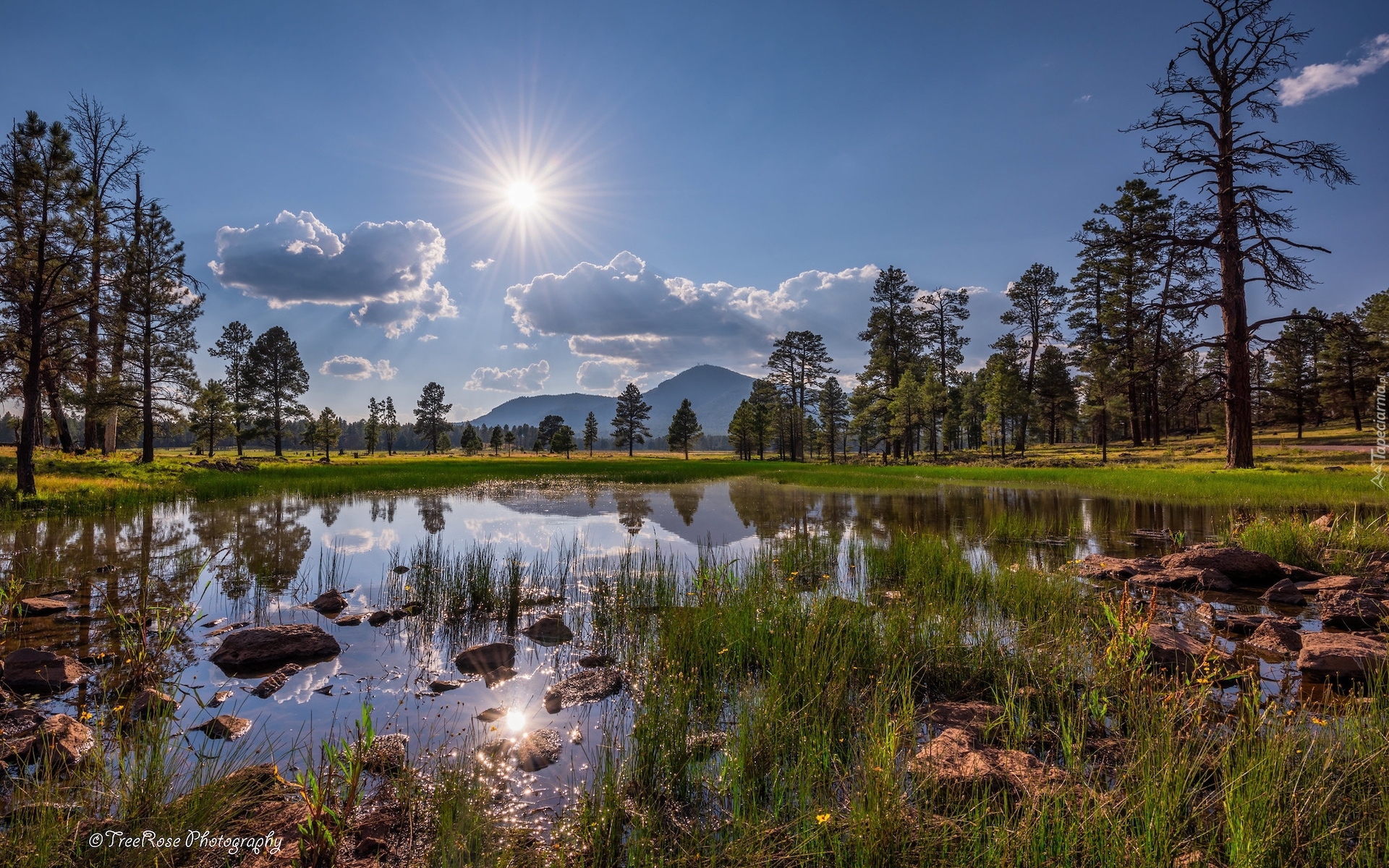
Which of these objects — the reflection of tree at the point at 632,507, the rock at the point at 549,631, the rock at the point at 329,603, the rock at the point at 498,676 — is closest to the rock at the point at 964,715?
the rock at the point at 498,676

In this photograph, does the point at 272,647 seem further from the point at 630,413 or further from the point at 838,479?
the point at 630,413

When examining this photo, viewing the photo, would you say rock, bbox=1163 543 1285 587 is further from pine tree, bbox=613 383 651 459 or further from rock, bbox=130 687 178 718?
pine tree, bbox=613 383 651 459

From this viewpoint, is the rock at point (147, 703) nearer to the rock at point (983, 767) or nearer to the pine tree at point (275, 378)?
the rock at point (983, 767)

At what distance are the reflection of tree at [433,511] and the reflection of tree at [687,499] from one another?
7667mm

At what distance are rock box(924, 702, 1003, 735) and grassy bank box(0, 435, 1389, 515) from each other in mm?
18031

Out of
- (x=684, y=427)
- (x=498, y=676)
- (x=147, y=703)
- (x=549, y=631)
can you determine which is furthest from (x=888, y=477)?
(x=684, y=427)

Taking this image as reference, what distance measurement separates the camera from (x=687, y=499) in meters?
23.5

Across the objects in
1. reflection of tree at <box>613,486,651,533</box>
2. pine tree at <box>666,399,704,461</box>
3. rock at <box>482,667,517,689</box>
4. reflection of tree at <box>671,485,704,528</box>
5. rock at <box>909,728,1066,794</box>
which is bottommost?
reflection of tree at <box>671,485,704,528</box>

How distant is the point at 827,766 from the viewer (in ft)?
10.6

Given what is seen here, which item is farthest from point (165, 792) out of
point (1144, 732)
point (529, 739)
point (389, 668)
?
point (1144, 732)

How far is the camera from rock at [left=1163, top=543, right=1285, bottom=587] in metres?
8.56

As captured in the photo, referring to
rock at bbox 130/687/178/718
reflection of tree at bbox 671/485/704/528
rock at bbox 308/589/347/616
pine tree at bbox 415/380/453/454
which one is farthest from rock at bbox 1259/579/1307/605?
pine tree at bbox 415/380/453/454

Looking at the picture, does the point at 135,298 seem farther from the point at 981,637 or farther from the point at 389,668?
the point at 981,637

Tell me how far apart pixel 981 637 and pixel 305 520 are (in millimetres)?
18305
